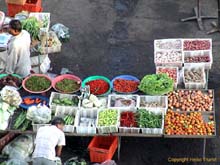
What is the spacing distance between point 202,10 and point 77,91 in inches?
181

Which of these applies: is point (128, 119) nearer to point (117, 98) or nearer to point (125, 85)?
point (117, 98)

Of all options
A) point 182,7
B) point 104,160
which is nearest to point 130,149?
point 104,160

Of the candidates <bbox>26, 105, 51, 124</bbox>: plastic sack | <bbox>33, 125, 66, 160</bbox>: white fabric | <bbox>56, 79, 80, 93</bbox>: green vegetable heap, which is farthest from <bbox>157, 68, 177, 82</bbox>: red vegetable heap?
<bbox>33, 125, 66, 160</bbox>: white fabric

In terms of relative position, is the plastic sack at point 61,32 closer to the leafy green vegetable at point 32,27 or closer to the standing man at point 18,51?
the leafy green vegetable at point 32,27

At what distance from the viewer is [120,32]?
12.5 metres

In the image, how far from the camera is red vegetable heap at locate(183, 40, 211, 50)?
34.9 feet

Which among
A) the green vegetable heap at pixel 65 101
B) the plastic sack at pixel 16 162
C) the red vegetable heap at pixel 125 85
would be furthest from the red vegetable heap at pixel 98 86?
the plastic sack at pixel 16 162

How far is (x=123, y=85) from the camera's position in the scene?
9.91 meters

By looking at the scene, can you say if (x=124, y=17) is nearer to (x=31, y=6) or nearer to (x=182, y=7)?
(x=182, y=7)

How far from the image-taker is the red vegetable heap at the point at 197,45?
34.9 ft

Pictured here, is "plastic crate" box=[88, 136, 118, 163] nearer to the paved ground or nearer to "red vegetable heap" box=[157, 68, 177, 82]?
the paved ground

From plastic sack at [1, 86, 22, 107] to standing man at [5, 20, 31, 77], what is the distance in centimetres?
68

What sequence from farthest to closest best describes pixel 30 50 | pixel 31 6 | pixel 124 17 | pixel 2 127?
pixel 124 17
pixel 31 6
pixel 30 50
pixel 2 127

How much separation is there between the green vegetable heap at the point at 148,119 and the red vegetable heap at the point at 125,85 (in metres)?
0.64
